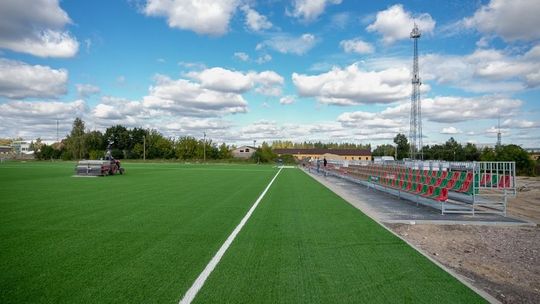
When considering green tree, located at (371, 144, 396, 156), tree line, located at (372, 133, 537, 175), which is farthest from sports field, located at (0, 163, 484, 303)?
green tree, located at (371, 144, 396, 156)

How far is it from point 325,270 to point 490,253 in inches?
137

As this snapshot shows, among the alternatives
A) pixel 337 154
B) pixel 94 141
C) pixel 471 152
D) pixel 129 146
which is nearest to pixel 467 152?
pixel 471 152

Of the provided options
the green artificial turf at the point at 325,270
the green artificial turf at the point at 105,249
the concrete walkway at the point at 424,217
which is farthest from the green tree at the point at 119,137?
the green artificial turf at the point at 325,270

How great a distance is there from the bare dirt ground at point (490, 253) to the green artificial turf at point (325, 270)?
1.59ft

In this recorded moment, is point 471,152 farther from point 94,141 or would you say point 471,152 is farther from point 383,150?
point 94,141

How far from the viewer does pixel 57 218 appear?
8.99m

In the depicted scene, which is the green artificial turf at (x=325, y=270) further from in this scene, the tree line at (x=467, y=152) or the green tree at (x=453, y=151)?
the green tree at (x=453, y=151)

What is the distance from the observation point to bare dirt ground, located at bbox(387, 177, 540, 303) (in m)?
4.93

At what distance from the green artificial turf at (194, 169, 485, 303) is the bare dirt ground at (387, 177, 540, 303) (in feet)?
1.59

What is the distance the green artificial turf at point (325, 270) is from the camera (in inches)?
168

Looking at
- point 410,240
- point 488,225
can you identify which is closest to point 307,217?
point 410,240

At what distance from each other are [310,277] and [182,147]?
10546 centimetres

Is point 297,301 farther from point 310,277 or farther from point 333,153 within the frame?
point 333,153

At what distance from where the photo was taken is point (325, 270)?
5.26 m
